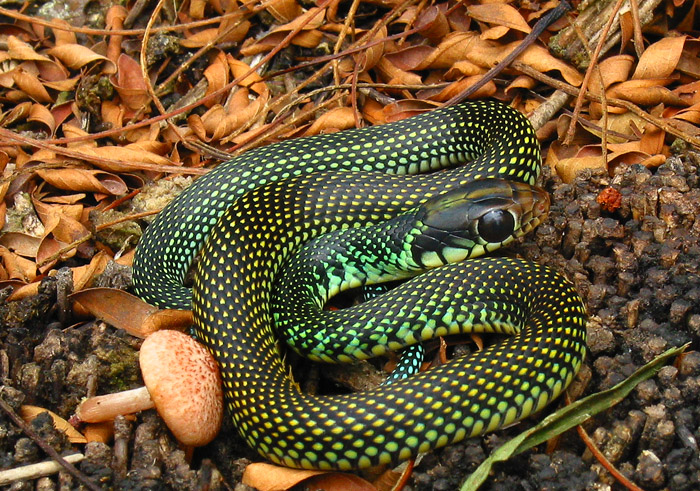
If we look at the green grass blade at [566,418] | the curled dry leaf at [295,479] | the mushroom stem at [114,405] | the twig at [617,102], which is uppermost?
the twig at [617,102]

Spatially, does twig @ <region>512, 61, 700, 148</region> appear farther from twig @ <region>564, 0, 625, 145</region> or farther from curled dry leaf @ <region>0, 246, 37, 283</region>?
curled dry leaf @ <region>0, 246, 37, 283</region>

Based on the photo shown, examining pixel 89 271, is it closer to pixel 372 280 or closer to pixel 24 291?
pixel 24 291

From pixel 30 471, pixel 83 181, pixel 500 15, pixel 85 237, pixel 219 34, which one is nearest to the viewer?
pixel 30 471

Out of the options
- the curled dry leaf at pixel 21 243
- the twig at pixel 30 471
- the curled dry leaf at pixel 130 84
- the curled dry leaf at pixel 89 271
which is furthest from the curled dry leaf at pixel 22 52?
the twig at pixel 30 471

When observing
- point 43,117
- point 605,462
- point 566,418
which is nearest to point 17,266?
point 43,117

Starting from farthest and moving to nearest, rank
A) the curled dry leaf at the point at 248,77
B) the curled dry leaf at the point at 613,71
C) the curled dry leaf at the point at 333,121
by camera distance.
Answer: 1. the curled dry leaf at the point at 248,77
2. the curled dry leaf at the point at 333,121
3. the curled dry leaf at the point at 613,71

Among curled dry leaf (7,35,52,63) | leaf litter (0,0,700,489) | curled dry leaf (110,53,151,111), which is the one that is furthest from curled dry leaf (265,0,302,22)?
curled dry leaf (7,35,52,63)

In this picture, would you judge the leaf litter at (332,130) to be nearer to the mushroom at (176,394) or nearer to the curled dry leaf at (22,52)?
the curled dry leaf at (22,52)
